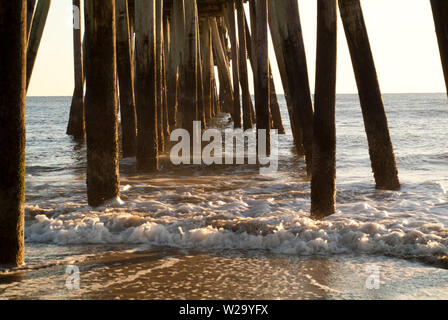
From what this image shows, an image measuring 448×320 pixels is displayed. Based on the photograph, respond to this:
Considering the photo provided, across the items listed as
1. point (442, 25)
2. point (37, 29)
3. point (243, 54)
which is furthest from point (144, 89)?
point (243, 54)

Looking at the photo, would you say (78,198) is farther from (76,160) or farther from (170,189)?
(76,160)

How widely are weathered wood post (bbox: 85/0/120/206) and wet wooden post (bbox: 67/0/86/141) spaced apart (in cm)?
927

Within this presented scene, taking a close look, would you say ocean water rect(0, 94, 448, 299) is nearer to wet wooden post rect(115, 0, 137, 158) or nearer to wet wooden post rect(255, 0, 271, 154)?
wet wooden post rect(115, 0, 137, 158)

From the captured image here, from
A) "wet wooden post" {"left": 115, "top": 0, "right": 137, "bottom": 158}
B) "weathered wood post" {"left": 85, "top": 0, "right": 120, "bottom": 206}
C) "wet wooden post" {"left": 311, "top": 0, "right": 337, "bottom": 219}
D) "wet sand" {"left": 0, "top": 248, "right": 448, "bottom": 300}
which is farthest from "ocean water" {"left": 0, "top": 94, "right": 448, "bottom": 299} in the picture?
"wet wooden post" {"left": 115, "top": 0, "right": 137, "bottom": 158}

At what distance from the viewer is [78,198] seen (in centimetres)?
Result: 652

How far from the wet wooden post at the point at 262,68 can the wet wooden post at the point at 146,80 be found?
1983mm

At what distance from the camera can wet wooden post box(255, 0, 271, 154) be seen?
8422 millimetres

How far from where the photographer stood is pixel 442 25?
298 cm

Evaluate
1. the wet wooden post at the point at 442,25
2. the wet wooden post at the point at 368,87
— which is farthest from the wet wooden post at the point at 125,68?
the wet wooden post at the point at 442,25

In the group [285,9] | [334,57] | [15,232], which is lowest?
[15,232]

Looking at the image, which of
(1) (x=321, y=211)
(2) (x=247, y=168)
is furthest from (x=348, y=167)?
(1) (x=321, y=211)

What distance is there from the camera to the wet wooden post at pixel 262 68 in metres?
8.42

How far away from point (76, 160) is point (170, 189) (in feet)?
15.8

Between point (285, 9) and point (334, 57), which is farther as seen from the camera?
point (285, 9)
